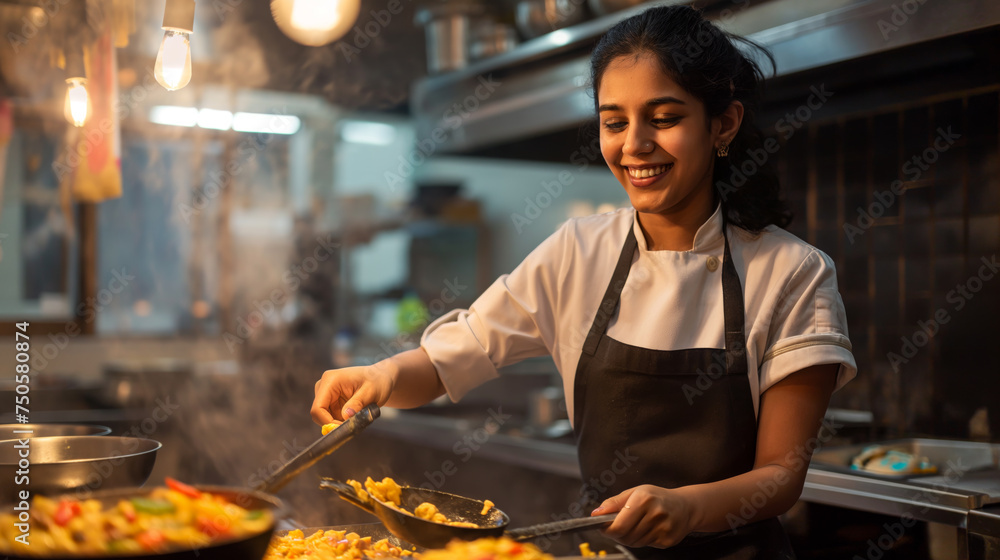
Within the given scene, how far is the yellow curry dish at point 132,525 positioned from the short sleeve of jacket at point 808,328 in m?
0.96

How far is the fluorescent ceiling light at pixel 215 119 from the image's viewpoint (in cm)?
559

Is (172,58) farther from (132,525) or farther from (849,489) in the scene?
(849,489)

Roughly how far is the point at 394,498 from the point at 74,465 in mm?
455

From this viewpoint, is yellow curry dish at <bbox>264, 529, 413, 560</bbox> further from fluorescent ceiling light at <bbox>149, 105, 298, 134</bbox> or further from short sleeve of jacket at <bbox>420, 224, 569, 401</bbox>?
fluorescent ceiling light at <bbox>149, 105, 298, 134</bbox>

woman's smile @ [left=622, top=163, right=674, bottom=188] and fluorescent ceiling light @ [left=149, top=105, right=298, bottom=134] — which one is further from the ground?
fluorescent ceiling light @ [left=149, top=105, right=298, bottom=134]

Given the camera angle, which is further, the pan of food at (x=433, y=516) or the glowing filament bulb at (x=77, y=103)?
the glowing filament bulb at (x=77, y=103)

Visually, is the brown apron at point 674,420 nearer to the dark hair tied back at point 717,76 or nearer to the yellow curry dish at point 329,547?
the dark hair tied back at point 717,76

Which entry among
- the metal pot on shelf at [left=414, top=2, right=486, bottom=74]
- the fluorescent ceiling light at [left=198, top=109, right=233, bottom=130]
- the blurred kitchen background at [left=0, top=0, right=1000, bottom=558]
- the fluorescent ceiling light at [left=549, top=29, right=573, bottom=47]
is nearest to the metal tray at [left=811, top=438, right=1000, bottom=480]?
the blurred kitchen background at [left=0, top=0, right=1000, bottom=558]

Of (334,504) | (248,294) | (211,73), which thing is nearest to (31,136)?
(211,73)

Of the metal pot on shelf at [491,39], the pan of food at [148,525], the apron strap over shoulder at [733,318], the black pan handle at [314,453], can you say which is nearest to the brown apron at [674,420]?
the apron strap over shoulder at [733,318]

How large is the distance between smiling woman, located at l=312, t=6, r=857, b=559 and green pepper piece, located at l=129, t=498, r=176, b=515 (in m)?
0.49

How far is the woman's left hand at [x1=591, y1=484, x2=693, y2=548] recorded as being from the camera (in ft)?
3.67

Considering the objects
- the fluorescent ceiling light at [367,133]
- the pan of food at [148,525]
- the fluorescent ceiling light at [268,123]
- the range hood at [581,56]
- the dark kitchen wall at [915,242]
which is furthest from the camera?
the fluorescent ceiling light at [367,133]

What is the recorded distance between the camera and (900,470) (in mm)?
1990
